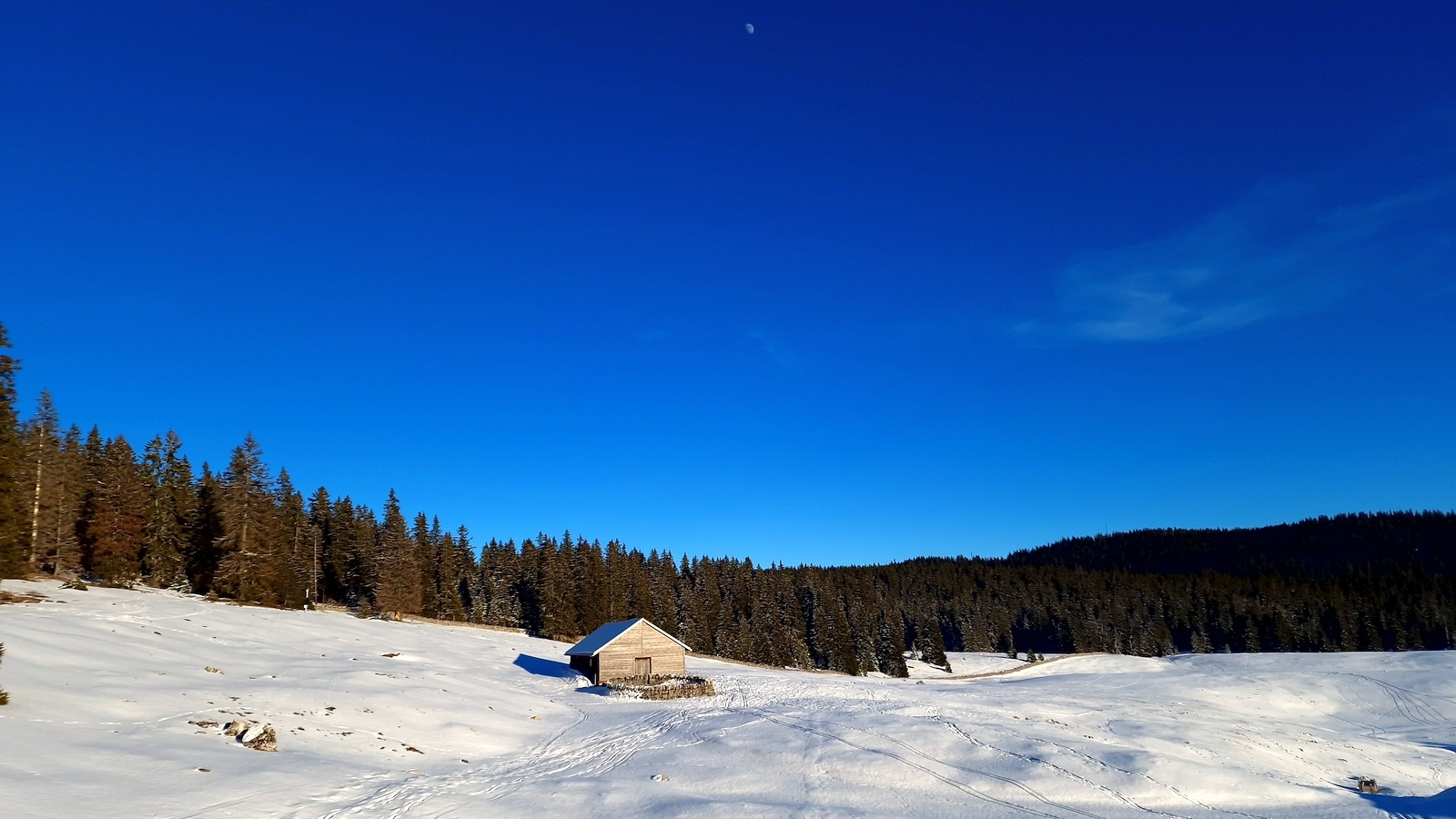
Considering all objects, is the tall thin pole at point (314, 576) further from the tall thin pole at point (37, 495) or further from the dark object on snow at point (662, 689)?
the dark object on snow at point (662, 689)

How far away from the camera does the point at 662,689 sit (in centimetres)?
4631

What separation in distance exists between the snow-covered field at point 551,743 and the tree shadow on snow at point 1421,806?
15 cm

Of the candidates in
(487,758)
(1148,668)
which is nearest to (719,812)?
(487,758)

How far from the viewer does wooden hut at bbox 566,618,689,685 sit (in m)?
53.0

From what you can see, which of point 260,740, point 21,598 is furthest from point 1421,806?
point 21,598

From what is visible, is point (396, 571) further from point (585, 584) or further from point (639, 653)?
point (639, 653)

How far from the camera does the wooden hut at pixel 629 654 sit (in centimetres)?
5300

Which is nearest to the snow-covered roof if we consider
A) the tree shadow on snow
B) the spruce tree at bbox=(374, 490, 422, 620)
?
the spruce tree at bbox=(374, 490, 422, 620)

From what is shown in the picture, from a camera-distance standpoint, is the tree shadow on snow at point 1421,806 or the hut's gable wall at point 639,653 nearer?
the tree shadow on snow at point 1421,806

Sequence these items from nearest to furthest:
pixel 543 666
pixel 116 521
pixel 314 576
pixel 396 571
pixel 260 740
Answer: pixel 260 740
pixel 116 521
pixel 543 666
pixel 396 571
pixel 314 576

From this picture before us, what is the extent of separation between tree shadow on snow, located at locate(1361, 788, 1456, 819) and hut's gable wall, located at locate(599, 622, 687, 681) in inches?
1586

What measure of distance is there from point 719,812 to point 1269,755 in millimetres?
28385

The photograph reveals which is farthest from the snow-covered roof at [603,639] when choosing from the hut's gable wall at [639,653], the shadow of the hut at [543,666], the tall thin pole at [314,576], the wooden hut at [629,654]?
the tall thin pole at [314,576]

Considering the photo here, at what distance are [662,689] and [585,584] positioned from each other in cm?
4976
